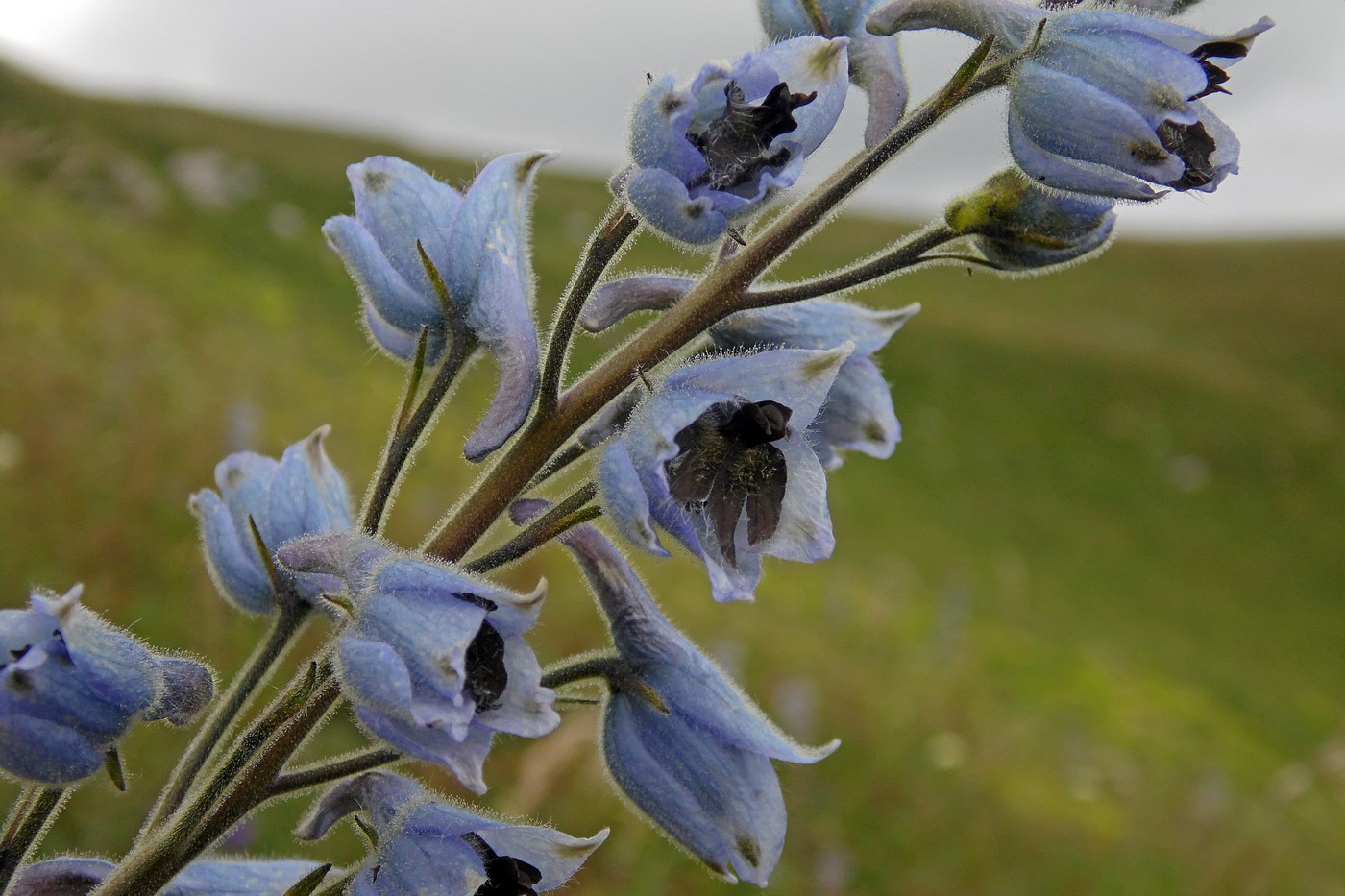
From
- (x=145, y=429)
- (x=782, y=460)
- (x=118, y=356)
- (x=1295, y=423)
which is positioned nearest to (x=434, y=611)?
(x=782, y=460)

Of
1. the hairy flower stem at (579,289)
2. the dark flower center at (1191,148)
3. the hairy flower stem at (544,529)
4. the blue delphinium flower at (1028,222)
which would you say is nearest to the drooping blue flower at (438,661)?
the hairy flower stem at (544,529)

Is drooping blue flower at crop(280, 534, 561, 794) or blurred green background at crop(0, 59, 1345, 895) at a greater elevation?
drooping blue flower at crop(280, 534, 561, 794)

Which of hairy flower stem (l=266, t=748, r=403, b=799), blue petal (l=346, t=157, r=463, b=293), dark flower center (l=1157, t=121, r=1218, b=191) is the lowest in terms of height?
hairy flower stem (l=266, t=748, r=403, b=799)

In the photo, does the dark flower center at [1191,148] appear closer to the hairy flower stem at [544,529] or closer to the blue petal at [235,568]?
the hairy flower stem at [544,529]

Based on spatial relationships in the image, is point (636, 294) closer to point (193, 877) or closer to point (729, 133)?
point (729, 133)

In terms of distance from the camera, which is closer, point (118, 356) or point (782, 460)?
point (782, 460)

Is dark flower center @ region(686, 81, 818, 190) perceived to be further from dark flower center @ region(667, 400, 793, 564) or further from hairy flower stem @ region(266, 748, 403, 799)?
hairy flower stem @ region(266, 748, 403, 799)

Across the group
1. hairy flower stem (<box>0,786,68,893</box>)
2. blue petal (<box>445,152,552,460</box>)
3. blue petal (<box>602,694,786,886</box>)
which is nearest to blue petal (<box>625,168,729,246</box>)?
blue petal (<box>445,152,552,460</box>)

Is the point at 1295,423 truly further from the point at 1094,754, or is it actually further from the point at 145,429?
the point at 145,429
